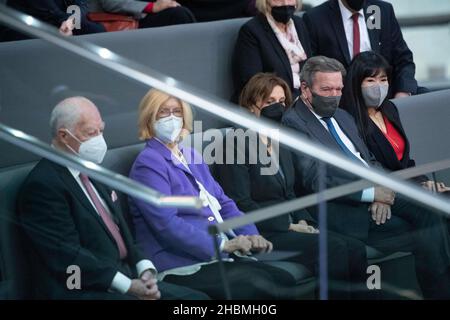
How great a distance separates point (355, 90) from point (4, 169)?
67.2 inches

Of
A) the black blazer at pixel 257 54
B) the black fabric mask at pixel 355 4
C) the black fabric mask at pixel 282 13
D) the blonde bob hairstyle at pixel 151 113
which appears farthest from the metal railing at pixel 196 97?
the black fabric mask at pixel 355 4

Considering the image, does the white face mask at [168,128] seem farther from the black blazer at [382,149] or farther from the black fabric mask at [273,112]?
the black blazer at [382,149]

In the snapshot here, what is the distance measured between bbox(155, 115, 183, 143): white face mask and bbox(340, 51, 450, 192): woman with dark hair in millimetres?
998

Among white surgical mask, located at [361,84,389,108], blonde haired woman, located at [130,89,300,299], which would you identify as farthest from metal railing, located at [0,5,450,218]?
white surgical mask, located at [361,84,389,108]

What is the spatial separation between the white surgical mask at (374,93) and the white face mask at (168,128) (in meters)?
1.09

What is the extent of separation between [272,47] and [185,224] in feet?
5.35

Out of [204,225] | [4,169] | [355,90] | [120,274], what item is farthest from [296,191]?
[355,90]

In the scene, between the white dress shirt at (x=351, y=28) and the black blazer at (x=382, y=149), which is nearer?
the black blazer at (x=382, y=149)

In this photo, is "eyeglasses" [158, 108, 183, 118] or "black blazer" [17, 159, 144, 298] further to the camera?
"eyeglasses" [158, 108, 183, 118]

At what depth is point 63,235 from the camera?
11.1 ft

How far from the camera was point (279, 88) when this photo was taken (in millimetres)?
4434

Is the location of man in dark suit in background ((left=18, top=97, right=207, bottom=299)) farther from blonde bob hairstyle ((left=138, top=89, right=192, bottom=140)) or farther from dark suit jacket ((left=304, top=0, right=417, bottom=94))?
dark suit jacket ((left=304, top=0, right=417, bottom=94))

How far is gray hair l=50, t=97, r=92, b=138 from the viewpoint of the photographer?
3658 millimetres

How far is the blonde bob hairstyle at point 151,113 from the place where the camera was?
12.6 feet
